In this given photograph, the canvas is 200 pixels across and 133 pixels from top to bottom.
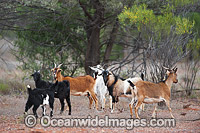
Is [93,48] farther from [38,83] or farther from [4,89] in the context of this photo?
[38,83]

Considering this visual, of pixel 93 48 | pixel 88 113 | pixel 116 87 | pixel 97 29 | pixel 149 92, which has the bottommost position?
pixel 88 113

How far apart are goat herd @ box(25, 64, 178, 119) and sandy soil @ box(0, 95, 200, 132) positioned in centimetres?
49

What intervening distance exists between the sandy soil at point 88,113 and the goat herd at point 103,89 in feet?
1.60

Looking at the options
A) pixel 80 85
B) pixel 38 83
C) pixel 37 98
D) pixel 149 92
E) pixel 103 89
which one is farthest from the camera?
pixel 103 89

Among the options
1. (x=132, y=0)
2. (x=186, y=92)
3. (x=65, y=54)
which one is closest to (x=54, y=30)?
(x=65, y=54)

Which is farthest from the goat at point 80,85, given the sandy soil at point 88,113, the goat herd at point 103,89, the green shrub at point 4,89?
the green shrub at point 4,89

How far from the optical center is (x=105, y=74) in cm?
1042

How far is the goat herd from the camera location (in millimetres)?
8896

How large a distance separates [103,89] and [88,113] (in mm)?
1367

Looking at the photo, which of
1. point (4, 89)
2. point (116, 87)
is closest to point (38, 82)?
point (116, 87)

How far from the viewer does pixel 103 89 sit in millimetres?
11609

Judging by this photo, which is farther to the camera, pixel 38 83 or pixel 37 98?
pixel 38 83

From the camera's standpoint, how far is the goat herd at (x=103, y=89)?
29.2 ft

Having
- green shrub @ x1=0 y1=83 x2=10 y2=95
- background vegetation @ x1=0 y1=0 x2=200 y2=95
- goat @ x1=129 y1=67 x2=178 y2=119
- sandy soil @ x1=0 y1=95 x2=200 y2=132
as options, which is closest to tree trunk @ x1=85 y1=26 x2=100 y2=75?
background vegetation @ x1=0 y1=0 x2=200 y2=95
